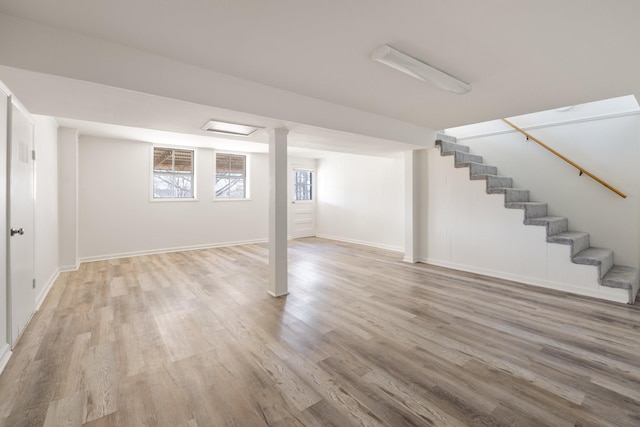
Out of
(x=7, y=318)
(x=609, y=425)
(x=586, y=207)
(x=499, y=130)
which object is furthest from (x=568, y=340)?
(x=7, y=318)

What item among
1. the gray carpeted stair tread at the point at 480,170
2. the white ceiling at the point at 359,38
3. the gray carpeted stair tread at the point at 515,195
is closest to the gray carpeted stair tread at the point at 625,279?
the gray carpeted stair tread at the point at 515,195

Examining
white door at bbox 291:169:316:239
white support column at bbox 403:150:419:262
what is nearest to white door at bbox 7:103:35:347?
white support column at bbox 403:150:419:262

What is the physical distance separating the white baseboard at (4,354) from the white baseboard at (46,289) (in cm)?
119

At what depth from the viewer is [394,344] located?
239 centimetres

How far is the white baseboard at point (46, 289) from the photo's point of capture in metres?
3.27

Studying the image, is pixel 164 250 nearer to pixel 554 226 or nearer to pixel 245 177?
pixel 245 177

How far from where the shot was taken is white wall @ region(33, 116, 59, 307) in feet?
11.2

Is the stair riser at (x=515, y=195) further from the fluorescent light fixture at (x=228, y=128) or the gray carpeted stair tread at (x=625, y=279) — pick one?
the fluorescent light fixture at (x=228, y=128)

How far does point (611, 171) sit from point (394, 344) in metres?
4.35

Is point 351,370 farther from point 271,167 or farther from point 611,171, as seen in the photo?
point 611,171

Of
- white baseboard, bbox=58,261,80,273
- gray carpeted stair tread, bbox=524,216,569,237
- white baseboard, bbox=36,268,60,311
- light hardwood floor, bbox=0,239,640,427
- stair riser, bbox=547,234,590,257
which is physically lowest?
light hardwood floor, bbox=0,239,640,427

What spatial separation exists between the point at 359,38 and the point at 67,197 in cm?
546

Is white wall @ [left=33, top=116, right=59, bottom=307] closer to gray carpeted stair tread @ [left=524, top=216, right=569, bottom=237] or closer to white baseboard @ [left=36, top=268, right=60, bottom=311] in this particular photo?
white baseboard @ [left=36, top=268, right=60, bottom=311]

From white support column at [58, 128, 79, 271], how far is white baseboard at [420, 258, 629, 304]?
6546 mm
